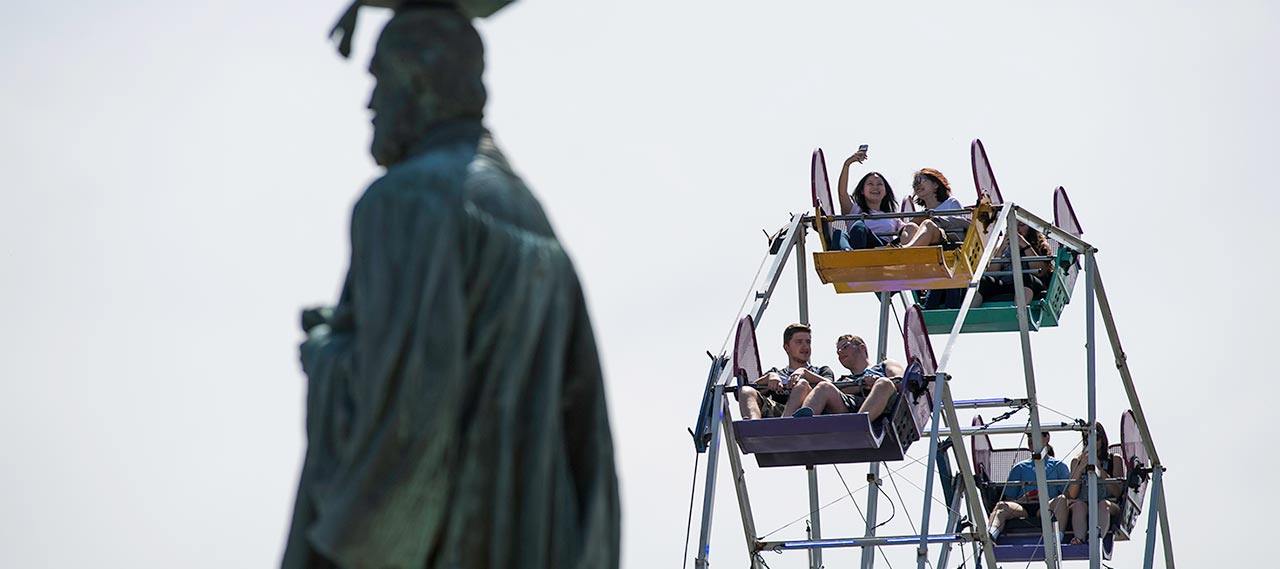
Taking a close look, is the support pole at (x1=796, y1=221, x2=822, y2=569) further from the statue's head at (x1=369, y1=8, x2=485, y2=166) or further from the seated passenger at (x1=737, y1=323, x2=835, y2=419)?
the statue's head at (x1=369, y1=8, x2=485, y2=166)

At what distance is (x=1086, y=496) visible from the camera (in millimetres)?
24375

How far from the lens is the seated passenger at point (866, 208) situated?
2188 centimetres

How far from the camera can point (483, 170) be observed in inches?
241

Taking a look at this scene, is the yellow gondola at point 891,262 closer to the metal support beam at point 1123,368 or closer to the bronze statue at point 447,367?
the metal support beam at point 1123,368

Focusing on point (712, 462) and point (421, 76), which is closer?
point (421, 76)

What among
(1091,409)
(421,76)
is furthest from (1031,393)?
(421,76)

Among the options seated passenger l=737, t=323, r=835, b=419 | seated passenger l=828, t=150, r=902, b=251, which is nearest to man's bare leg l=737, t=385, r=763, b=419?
seated passenger l=737, t=323, r=835, b=419

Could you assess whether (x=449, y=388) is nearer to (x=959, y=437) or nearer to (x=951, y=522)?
(x=959, y=437)

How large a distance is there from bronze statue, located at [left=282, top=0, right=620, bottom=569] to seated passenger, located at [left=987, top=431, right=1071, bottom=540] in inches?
715

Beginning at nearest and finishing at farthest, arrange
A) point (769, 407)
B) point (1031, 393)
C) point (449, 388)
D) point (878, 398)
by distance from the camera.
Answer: point (449, 388) < point (878, 398) < point (769, 407) < point (1031, 393)

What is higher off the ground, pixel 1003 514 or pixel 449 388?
pixel 449 388

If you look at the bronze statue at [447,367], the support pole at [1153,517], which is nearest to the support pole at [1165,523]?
the support pole at [1153,517]

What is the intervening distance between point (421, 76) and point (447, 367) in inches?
32.1

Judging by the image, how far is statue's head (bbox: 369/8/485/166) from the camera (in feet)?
20.6
